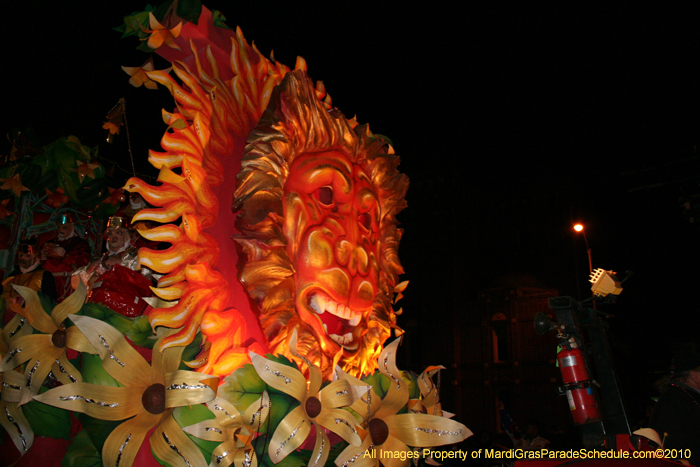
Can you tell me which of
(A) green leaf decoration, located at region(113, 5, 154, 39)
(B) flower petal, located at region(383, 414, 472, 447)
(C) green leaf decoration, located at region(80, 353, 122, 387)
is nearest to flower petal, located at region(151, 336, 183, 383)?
(C) green leaf decoration, located at region(80, 353, 122, 387)

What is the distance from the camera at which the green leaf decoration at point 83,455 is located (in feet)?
4.93

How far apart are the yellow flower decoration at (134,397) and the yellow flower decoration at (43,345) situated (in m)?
0.17

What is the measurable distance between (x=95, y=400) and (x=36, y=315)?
0.49 meters

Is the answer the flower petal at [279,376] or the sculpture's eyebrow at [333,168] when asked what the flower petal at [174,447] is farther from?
the sculpture's eyebrow at [333,168]

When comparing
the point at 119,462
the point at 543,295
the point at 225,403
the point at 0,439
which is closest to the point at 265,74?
the point at 225,403

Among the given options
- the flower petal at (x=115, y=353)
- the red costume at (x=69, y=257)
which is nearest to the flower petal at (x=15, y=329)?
the flower petal at (x=115, y=353)

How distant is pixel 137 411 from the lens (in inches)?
59.4

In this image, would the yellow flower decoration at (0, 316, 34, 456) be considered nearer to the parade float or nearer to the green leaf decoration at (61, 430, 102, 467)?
the parade float

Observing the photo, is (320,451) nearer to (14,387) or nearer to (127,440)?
(127,440)

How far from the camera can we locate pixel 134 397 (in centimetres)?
152

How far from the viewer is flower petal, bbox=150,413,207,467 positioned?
1.45m

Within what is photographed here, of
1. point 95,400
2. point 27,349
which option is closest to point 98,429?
point 95,400

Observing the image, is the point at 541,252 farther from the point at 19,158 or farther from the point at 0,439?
the point at 0,439

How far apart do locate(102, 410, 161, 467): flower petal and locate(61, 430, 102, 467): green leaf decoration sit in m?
0.12
